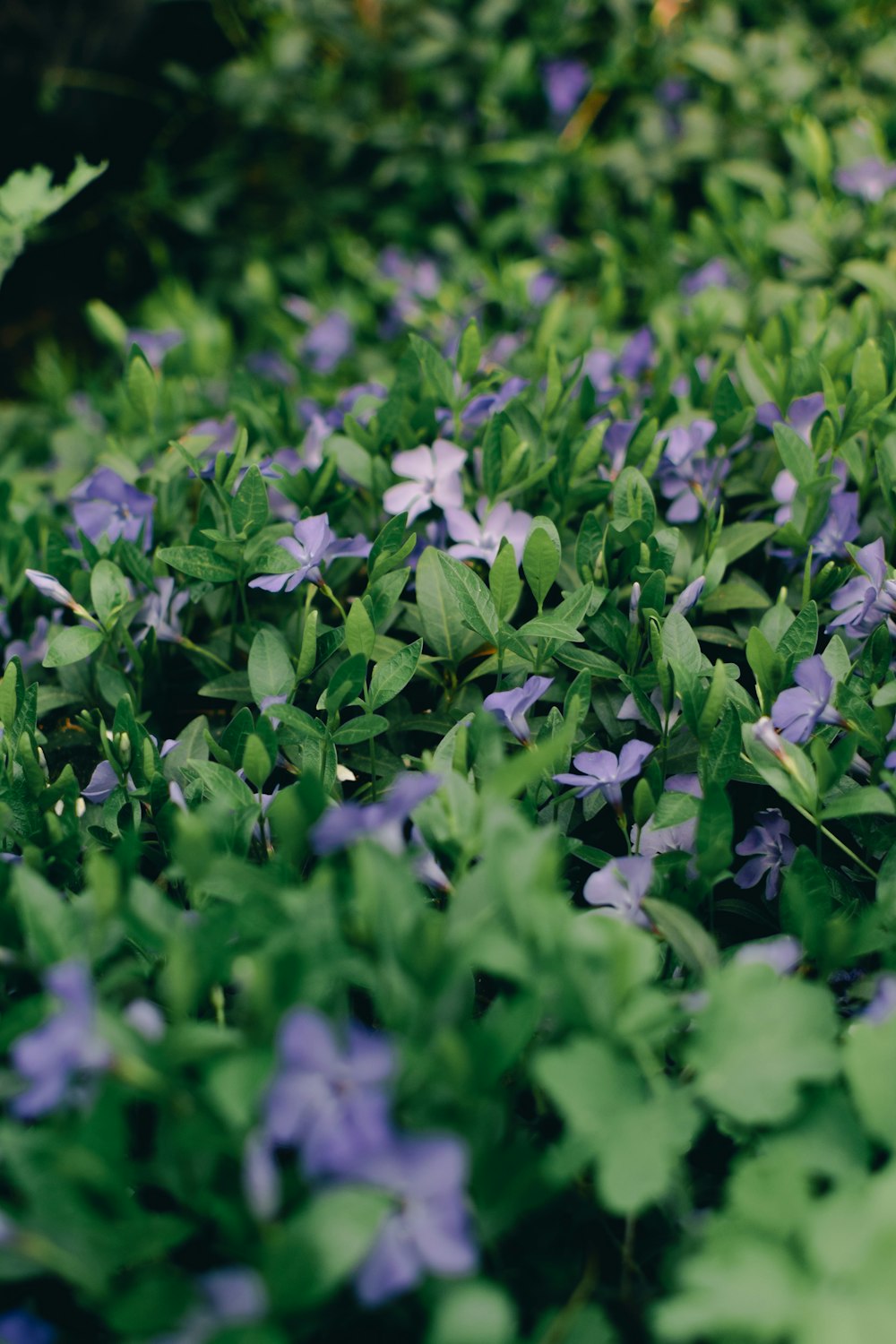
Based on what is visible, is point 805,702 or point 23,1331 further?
point 805,702

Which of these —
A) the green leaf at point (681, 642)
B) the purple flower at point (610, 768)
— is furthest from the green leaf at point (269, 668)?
the green leaf at point (681, 642)

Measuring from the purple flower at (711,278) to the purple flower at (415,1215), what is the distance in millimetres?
1998

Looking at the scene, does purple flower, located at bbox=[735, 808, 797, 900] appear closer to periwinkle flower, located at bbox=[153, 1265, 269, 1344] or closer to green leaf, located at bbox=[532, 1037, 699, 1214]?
green leaf, located at bbox=[532, 1037, 699, 1214]

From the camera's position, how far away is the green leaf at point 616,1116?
733 mm

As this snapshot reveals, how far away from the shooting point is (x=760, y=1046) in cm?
79

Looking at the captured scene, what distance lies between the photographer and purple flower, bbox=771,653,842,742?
1.18 meters

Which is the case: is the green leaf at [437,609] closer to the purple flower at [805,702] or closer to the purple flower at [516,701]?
the purple flower at [516,701]

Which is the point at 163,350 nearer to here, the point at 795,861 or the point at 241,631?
the point at 241,631

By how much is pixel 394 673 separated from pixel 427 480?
1.29 feet

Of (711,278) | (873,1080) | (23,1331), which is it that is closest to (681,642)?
(873,1080)

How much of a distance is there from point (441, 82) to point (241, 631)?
2.33m

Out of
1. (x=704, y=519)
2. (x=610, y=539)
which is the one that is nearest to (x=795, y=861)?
(x=610, y=539)

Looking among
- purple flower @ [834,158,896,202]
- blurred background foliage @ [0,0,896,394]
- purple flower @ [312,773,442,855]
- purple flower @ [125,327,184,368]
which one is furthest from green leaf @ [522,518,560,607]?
blurred background foliage @ [0,0,896,394]

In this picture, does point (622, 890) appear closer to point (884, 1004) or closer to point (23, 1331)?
point (884, 1004)
